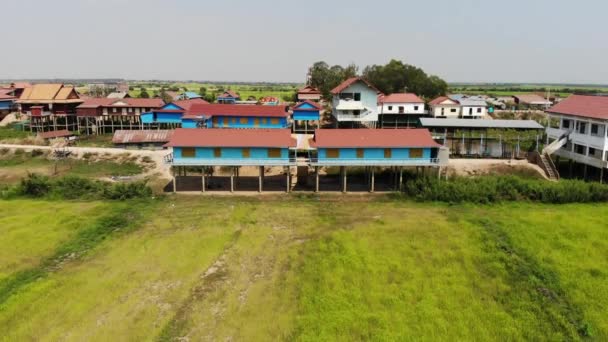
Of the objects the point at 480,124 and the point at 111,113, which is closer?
the point at 480,124

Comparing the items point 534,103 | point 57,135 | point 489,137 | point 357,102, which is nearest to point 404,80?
point 357,102

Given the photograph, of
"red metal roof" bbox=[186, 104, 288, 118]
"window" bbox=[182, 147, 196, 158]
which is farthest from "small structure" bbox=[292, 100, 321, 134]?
"window" bbox=[182, 147, 196, 158]

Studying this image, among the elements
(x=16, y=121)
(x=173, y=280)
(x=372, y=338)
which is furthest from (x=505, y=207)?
(x=16, y=121)

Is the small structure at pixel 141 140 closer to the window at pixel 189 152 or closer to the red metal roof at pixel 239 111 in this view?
the red metal roof at pixel 239 111

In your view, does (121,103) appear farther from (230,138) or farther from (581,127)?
(581,127)

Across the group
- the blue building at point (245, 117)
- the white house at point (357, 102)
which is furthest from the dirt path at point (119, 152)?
the white house at point (357, 102)

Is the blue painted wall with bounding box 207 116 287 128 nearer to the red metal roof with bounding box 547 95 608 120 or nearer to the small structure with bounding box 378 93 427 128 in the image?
the small structure with bounding box 378 93 427 128
